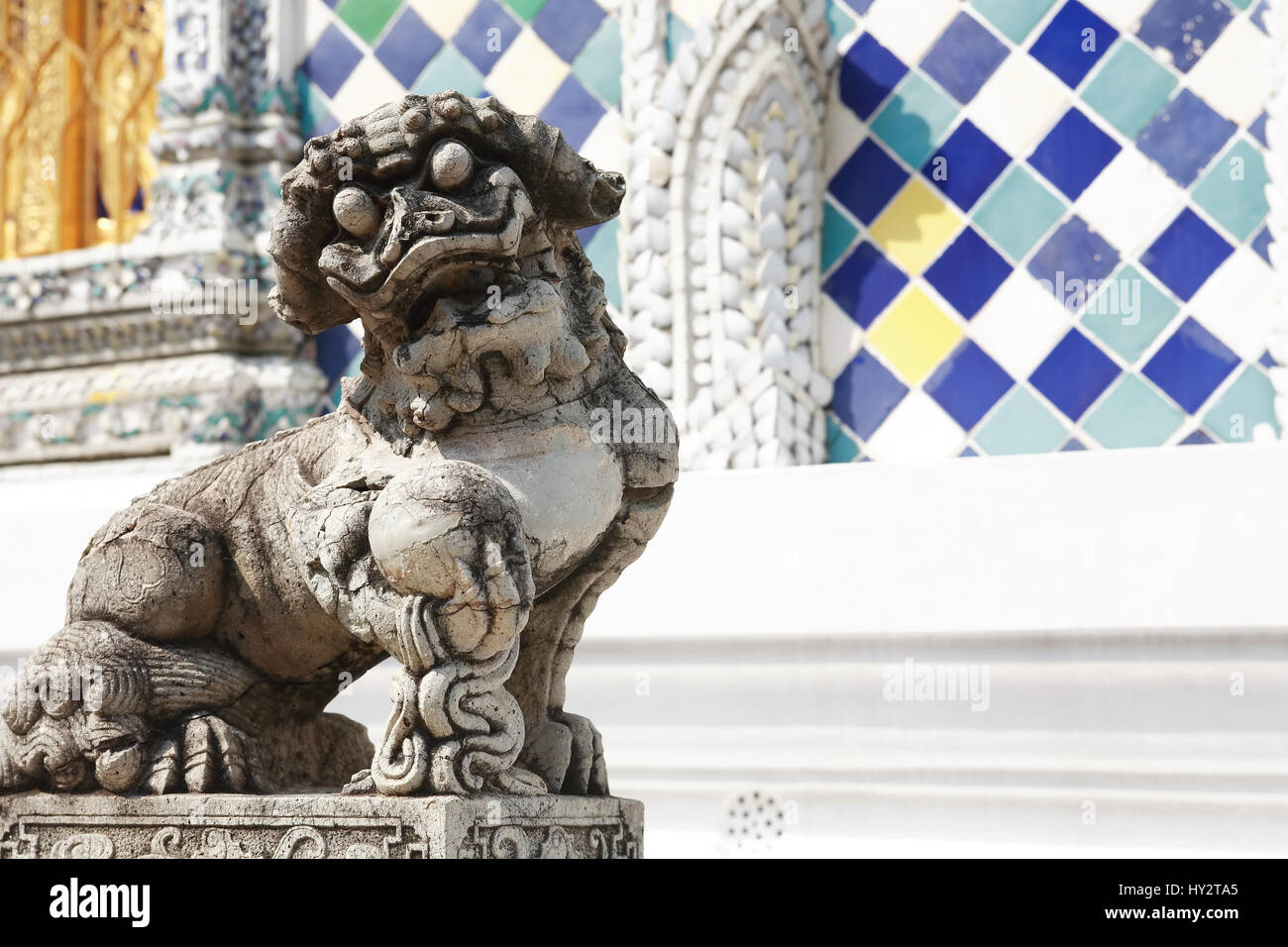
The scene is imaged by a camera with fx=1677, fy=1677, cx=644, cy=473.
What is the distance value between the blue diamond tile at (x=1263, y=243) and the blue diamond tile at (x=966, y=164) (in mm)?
474

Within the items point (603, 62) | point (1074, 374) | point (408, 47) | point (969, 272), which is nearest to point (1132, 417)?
point (1074, 374)

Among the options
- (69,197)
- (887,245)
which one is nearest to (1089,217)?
(887,245)

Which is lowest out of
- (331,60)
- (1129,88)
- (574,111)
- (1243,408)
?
(1243,408)

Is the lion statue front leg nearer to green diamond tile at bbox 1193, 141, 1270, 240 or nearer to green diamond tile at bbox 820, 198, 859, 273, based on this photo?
green diamond tile at bbox 820, 198, 859, 273

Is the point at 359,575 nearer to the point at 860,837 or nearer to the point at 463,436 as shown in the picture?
the point at 463,436

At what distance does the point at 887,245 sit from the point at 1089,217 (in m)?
0.38

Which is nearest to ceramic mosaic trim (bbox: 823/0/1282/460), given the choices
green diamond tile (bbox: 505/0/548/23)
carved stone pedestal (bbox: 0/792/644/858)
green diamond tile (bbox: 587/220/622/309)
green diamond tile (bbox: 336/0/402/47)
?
green diamond tile (bbox: 587/220/622/309)

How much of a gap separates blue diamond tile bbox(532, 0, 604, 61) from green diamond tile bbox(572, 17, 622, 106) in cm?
2

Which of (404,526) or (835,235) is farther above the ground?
(835,235)

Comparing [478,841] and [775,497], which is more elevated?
[775,497]

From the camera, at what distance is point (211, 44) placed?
3.85 meters

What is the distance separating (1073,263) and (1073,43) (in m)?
0.42

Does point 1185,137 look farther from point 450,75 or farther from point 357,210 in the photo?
point 357,210

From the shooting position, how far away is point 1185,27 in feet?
10.1
